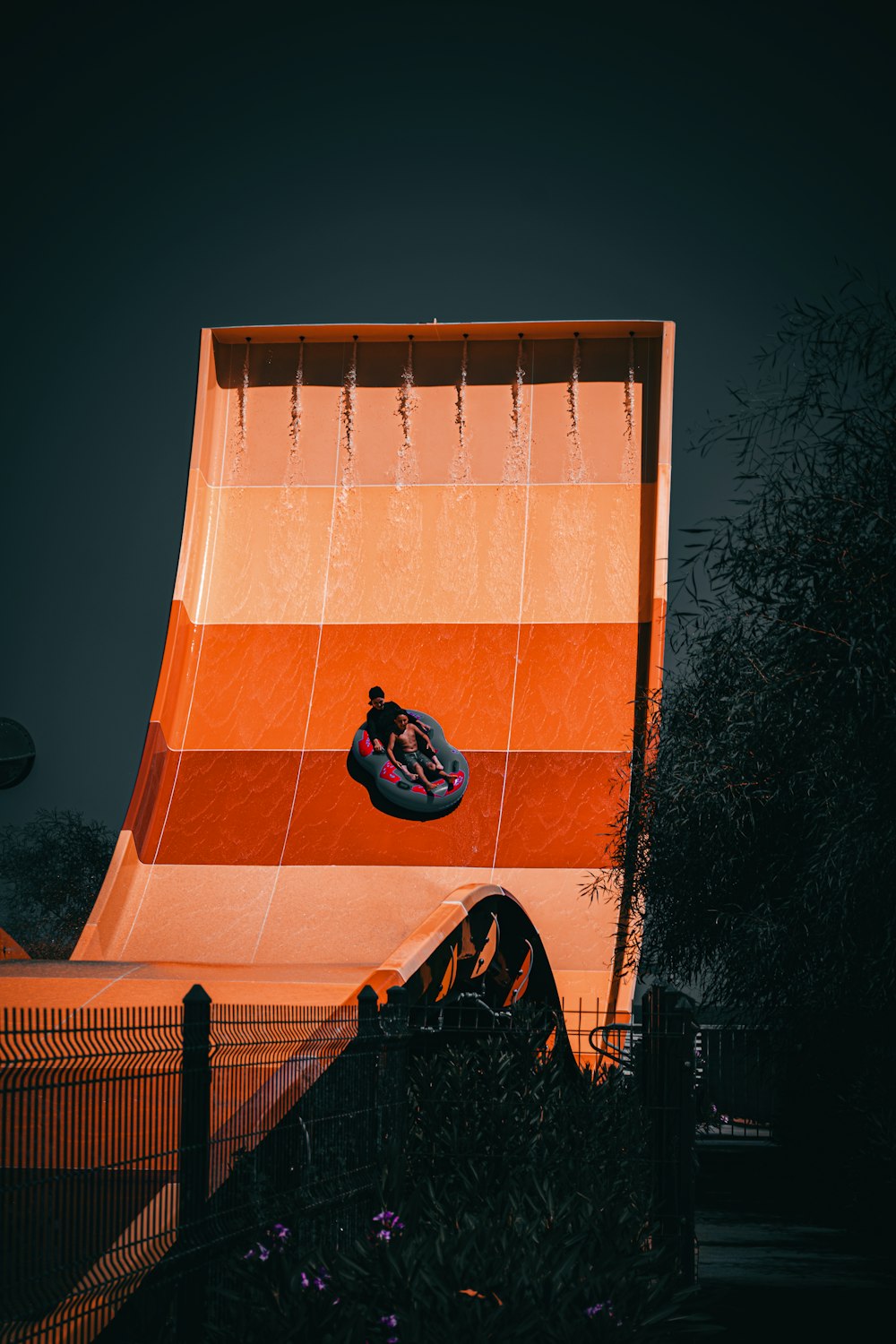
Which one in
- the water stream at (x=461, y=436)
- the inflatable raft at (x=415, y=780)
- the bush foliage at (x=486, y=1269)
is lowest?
the bush foliage at (x=486, y=1269)

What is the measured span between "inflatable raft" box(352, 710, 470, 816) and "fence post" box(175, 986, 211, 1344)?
1163cm

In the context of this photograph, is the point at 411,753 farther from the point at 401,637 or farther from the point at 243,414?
the point at 243,414

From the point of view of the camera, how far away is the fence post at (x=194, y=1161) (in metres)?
4.87

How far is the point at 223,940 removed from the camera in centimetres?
1480

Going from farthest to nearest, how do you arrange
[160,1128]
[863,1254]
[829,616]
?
[863,1254]
[829,616]
[160,1128]

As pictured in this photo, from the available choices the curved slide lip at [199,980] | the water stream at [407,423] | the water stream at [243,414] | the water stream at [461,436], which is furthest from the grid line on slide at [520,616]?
the curved slide lip at [199,980]

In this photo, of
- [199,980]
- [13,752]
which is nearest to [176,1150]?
[199,980]

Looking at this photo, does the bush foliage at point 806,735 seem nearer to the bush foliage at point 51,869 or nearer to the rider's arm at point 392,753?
the rider's arm at point 392,753

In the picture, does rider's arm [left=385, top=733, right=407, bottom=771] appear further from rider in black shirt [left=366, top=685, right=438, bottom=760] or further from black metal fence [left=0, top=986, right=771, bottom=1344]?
black metal fence [left=0, top=986, right=771, bottom=1344]

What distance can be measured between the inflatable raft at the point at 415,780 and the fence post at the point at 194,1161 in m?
11.6

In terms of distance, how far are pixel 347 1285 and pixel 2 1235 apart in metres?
1.45

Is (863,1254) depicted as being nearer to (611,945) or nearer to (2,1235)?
(611,945)

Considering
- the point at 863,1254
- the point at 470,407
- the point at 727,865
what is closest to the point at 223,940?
the point at 727,865

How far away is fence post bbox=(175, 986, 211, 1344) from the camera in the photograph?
487 cm
